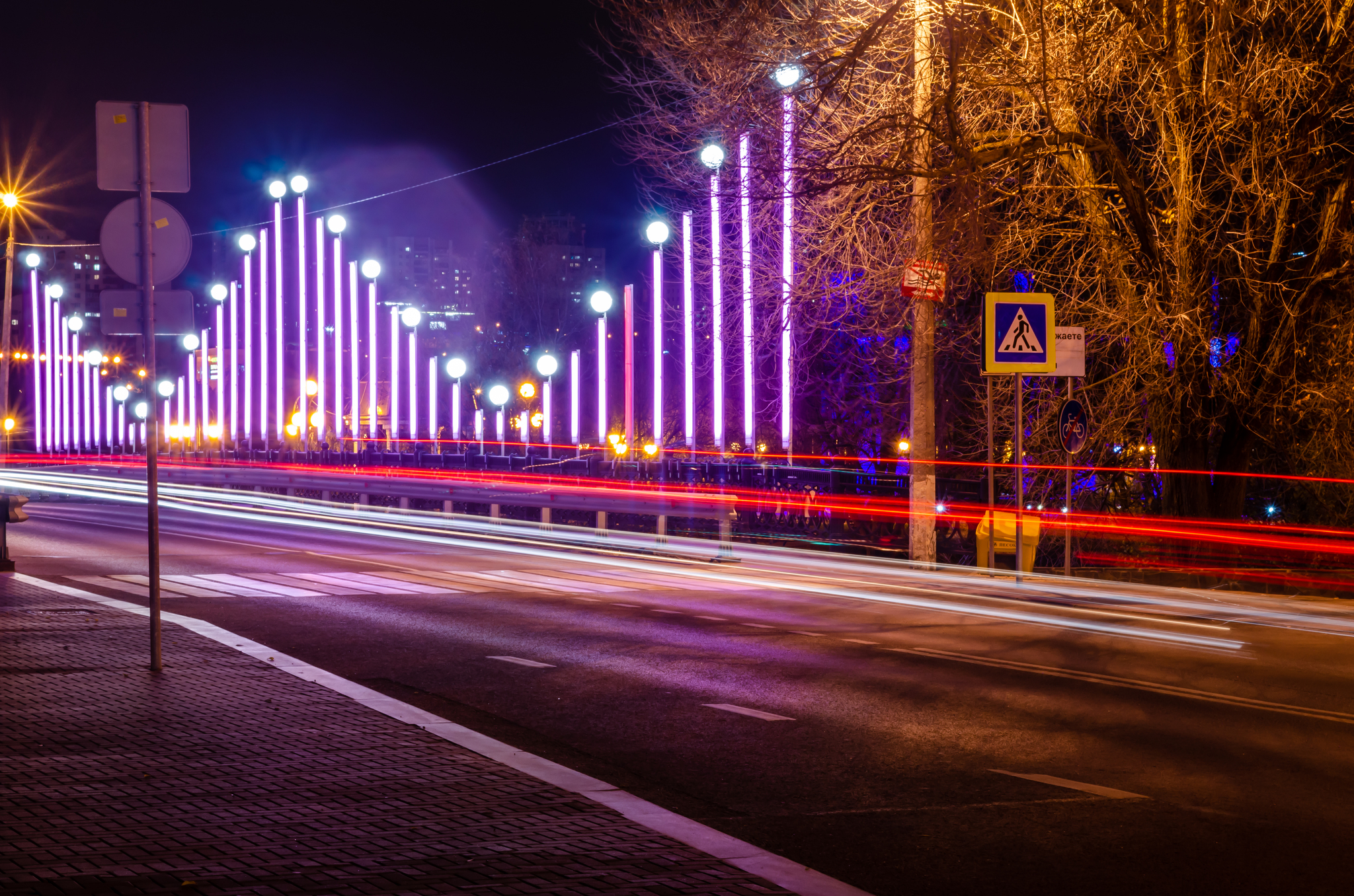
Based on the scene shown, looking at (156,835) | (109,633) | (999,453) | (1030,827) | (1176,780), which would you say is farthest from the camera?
(999,453)

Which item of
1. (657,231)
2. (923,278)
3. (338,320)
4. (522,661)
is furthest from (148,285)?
(338,320)

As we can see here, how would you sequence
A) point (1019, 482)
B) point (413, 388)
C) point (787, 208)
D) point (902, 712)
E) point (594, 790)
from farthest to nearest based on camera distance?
point (413, 388), point (787, 208), point (1019, 482), point (902, 712), point (594, 790)

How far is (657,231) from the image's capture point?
27.8 meters

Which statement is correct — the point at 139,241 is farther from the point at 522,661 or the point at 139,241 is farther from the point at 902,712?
the point at 902,712

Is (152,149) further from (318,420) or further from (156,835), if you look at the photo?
(318,420)

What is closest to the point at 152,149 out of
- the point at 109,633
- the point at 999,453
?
the point at 109,633

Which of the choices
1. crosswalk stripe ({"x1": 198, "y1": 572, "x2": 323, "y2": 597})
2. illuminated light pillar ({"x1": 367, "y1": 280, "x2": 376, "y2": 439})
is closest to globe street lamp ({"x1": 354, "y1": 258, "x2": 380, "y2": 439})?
illuminated light pillar ({"x1": 367, "y1": 280, "x2": 376, "y2": 439})

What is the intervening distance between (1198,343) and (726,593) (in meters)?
7.11

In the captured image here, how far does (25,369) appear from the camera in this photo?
13450 cm

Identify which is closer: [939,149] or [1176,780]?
[1176,780]

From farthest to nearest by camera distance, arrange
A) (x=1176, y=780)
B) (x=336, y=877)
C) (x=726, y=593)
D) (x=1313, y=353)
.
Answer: (x=1313, y=353)
(x=726, y=593)
(x=1176, y=780)
(x=336, y=877)

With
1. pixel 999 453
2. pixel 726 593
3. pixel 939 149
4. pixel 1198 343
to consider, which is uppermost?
pixel 939 149

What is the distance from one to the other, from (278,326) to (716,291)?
44.7 metres

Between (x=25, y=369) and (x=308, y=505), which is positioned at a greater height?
(x=25, y=369)
